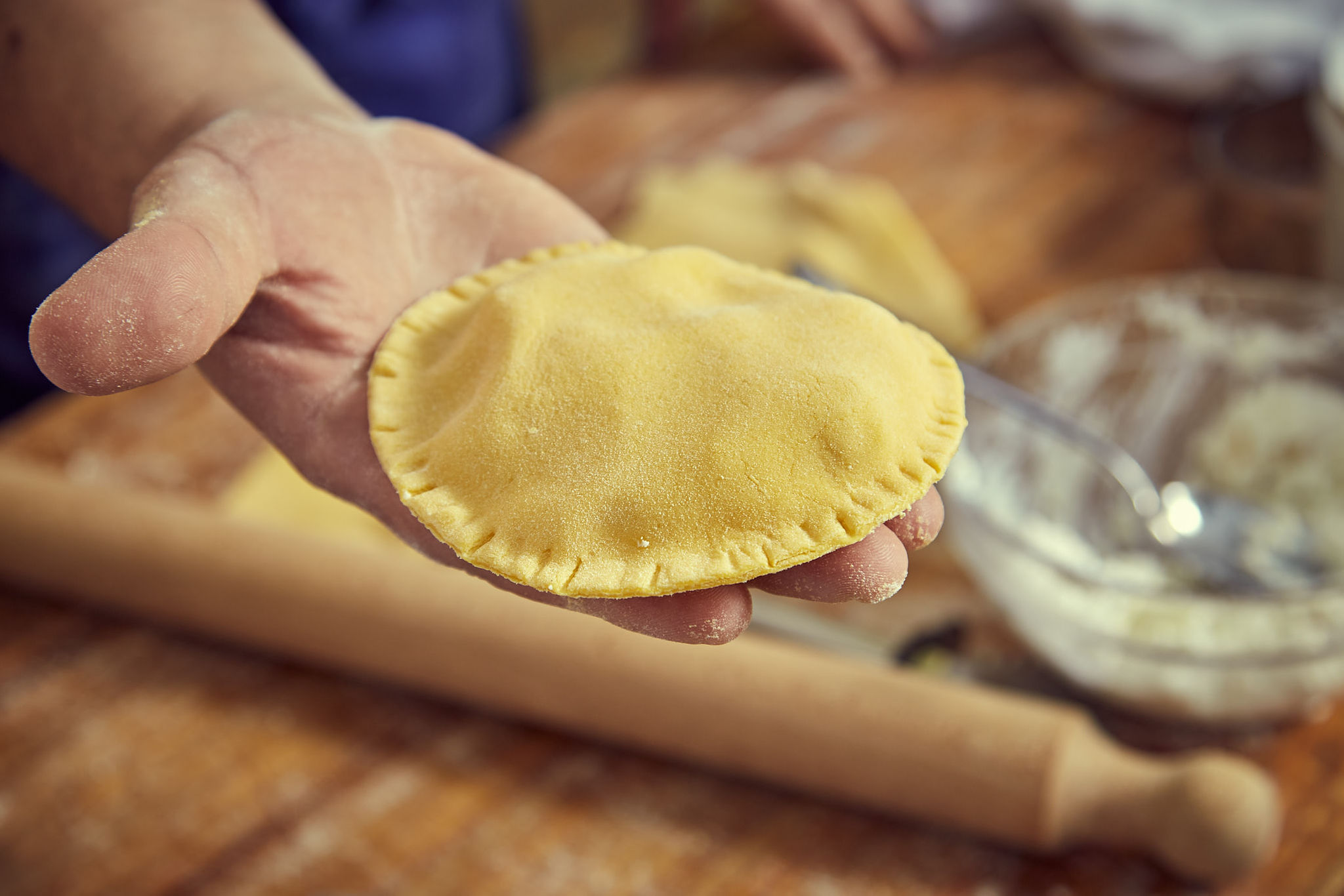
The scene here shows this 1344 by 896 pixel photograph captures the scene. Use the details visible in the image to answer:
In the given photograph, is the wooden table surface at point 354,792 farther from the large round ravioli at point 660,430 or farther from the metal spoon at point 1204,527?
the large round ravioli at point 660,430

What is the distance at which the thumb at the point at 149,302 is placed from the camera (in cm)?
65

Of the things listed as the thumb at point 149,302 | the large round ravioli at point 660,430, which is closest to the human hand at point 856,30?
the large round ravioli at point 660,430

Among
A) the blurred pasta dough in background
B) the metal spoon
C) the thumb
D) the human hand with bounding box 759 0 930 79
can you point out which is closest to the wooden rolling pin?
the metal spoon

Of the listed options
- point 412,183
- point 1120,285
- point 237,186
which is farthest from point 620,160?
point 237,186

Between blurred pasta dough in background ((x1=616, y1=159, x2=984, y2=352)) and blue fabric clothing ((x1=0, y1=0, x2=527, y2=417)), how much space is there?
1.64ft

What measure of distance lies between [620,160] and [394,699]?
1171mm

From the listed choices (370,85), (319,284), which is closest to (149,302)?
(319,284)

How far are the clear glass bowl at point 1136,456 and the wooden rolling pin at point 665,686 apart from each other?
0.27 ft

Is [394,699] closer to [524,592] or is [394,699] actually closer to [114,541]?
[114,541]

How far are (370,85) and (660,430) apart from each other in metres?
1.51

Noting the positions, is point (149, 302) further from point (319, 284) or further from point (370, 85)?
point (370, 85)

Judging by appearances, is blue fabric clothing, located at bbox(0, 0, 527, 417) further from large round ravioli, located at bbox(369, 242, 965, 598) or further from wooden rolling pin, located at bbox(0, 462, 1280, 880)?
large round ravioli, located at bbox(369, 242, 965, 598)

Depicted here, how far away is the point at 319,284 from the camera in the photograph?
87 centimetres

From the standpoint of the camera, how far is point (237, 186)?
818 mm
